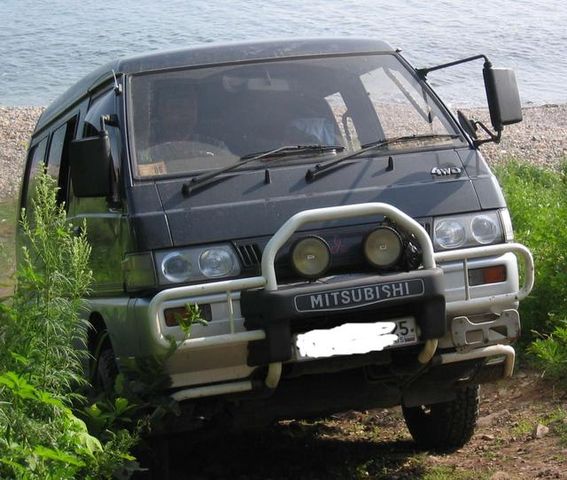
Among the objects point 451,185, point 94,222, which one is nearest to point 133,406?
point 94,222

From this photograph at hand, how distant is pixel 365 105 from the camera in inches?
238

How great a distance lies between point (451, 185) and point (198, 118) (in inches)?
49.0

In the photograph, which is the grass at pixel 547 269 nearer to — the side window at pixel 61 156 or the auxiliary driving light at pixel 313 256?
the auxiliary driving light at pixel 313 256

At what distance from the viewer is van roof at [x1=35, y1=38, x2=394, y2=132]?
5.95 metres

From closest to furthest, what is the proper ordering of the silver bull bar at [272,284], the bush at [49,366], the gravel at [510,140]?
the bush at [49,366]
the silver bull bar at [272,284]
the gravel at [510,140]

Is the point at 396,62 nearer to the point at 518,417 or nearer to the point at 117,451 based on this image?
the point at 518,417

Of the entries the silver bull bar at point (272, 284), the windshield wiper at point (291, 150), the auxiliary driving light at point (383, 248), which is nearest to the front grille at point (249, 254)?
the silver bull bar at point (272, 284)

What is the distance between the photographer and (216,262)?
5094mm

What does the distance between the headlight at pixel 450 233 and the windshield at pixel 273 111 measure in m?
0.57

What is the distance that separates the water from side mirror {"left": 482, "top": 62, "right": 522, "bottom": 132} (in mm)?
20102

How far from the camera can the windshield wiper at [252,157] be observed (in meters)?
5.34

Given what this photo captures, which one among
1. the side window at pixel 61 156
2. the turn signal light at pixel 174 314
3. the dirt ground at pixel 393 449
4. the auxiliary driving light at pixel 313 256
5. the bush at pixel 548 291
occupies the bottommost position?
the dirt ground at pixel 393 449

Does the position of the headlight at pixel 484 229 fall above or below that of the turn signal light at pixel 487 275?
above

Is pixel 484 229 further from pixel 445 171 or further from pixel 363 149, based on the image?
pixel 363 149
